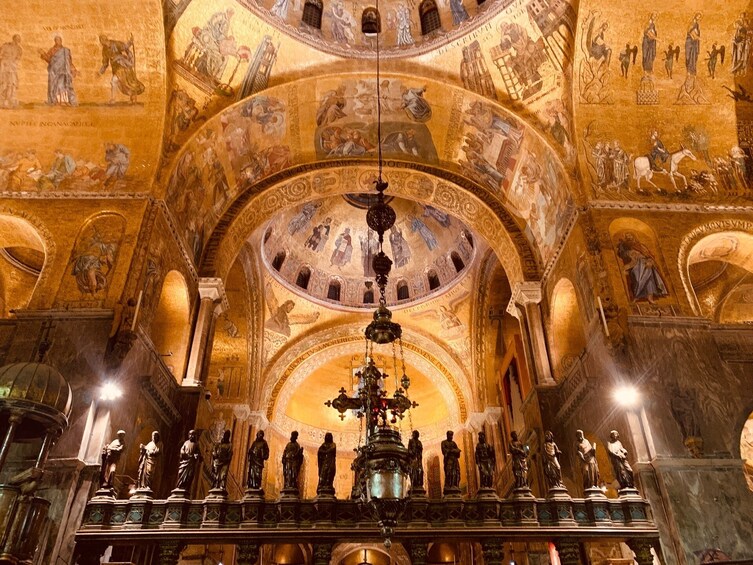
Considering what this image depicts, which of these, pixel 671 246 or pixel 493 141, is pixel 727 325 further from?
pixel 493 141

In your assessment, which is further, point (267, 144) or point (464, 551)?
point (464, 551)

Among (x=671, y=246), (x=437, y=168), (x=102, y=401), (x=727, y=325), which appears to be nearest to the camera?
(x=102, y=401)

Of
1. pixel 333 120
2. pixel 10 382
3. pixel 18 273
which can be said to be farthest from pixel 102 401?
pixel 333 120

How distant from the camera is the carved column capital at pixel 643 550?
25.1 ft

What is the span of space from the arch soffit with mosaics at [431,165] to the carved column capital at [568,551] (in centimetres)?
671

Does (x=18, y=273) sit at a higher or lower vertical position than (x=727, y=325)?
higher

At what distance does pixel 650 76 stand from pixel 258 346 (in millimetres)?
13504

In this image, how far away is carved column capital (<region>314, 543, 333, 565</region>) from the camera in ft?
24.8

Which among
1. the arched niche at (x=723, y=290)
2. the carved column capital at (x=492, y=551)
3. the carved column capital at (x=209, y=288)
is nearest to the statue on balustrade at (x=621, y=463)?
the carved column capital at (x=492, y=551)

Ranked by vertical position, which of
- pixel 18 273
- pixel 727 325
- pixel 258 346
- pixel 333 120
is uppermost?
pixel 333 120

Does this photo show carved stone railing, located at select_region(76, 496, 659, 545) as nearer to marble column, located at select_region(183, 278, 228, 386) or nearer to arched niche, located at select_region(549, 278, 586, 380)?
marble column, located at select_region(183, 278, 228, 386)

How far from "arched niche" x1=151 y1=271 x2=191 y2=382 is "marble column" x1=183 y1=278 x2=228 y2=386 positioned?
7.3 inches

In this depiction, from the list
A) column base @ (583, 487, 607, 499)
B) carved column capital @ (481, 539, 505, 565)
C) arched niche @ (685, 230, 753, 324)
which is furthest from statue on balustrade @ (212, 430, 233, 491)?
arched niche @ (685, 230, 753, 324)

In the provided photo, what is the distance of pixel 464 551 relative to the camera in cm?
1833
